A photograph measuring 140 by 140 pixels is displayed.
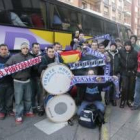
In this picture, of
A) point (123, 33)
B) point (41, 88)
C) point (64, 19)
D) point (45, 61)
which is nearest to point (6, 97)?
point (41, 88)

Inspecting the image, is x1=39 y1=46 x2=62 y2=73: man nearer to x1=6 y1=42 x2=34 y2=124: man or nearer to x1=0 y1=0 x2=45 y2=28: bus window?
x1=6 y1=42 x2=34 y2=124: man

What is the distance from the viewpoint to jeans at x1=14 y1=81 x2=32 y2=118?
14.1 feet

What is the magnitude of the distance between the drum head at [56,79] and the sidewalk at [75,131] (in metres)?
0.76

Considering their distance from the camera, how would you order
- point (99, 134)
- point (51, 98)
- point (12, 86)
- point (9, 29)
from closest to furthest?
point (99, 134) → point (51, 98) → point (12, 86) → point (9, 29)

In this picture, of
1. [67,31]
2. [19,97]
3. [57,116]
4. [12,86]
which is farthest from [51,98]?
[67,31]

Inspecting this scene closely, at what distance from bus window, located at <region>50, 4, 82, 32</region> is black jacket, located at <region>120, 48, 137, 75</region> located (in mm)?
2896

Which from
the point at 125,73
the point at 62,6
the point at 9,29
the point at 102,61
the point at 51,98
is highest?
the point at 62,6

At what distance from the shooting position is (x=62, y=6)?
7637 millimetres

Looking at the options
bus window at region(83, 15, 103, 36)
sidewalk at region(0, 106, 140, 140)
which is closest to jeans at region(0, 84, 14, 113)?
sidewalk at region(0, 106, 140, 140)

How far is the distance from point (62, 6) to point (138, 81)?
4.13 m

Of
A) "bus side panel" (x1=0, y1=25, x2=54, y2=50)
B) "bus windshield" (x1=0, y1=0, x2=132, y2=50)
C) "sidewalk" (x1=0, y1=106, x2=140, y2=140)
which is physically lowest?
"sidewalk" (x1=0, y1=106, x2=140, y2=140)

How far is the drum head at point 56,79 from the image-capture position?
4.11 m

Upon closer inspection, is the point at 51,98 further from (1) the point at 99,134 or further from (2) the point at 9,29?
(2) the point at 9,29

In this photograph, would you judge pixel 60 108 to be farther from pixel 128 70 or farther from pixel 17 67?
pixel 128 70
